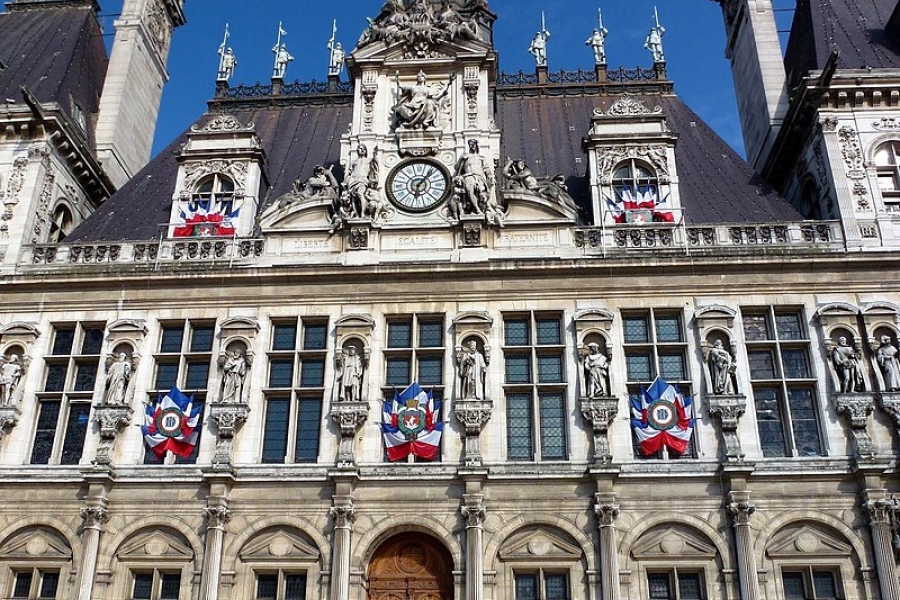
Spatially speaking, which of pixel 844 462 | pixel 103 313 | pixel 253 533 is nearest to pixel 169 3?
pixel 103 313

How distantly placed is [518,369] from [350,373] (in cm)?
435

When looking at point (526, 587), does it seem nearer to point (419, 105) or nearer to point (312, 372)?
point (312, 372)

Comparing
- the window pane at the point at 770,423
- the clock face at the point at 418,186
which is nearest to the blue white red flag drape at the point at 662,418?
the window pane at the point at 770,423

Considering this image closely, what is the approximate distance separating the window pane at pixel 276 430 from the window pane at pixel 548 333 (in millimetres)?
6816

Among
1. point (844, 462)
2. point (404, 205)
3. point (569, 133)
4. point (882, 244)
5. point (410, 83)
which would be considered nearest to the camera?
point (844, 462)

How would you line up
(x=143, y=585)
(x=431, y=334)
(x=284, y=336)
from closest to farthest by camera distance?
1. (x=143, y=585)
2. (x=431, y=334)
3. (x=284, y=336)

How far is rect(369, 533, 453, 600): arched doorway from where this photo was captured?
2200cm

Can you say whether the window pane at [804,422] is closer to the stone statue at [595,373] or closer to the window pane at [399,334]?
the stone statue at [595,373]

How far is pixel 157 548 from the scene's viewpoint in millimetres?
22484

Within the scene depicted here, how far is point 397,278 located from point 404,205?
2435 millimetres

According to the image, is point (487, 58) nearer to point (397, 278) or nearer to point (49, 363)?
point (397, 278)

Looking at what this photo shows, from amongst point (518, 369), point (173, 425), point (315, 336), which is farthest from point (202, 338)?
point (518, 369)

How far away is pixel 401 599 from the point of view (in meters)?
22.0

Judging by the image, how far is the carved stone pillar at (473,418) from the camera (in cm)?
2259
